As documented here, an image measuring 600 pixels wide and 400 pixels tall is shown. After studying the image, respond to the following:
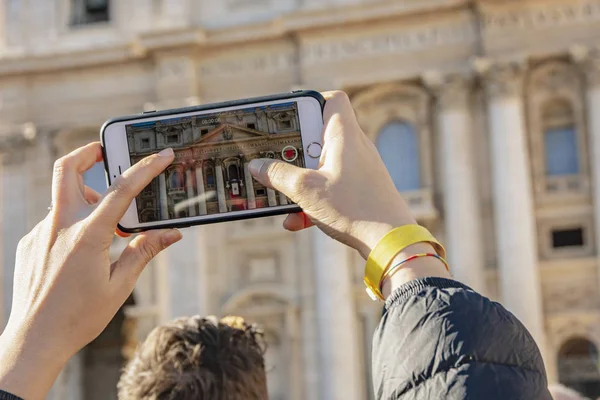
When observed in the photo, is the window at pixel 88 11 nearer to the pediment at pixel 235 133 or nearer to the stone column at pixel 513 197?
the stone column at pixel 513 197

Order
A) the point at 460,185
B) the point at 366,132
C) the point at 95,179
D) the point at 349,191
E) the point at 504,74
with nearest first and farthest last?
1. the point at 349,191
2. the point at 504,74
3. the point at 460,185
4. the point at 366,132
5. the point at 95,179

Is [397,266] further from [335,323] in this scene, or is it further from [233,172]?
[335,323]

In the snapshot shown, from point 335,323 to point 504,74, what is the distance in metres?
5.34

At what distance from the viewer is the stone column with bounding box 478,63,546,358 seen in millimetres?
16812

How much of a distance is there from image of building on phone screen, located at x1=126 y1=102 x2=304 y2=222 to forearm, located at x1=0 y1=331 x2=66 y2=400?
2.96 feet

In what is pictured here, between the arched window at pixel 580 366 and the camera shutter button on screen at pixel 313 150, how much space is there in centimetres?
1514

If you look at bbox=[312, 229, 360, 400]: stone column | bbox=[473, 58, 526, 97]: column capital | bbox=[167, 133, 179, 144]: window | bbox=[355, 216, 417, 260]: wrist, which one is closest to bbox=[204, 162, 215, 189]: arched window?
bbox=[167, 133, 179, 144]: window

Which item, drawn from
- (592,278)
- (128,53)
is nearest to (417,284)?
(592,278)

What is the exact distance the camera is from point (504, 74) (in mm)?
17234

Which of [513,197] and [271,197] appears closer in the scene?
[271,197]

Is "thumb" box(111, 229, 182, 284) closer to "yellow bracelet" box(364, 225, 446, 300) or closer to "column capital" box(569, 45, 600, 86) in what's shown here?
"yellow bracelet" box(364, 225, 446, 300)

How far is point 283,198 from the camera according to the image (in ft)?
8.66

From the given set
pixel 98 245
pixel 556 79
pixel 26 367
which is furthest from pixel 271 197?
pixel 556 79

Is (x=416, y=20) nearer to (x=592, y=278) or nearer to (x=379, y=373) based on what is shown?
(x=592, y=278)
